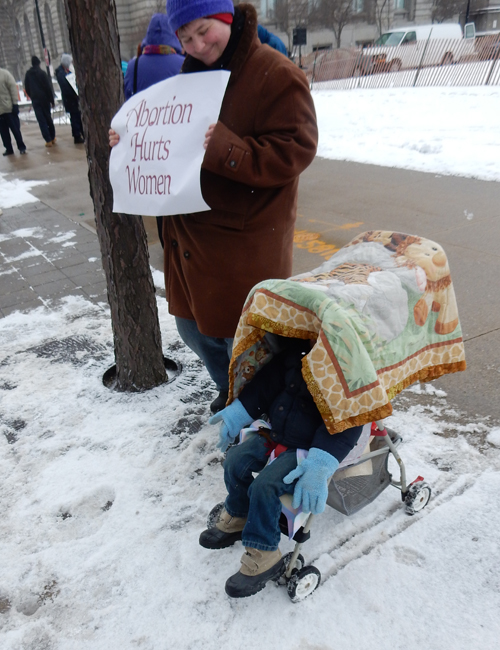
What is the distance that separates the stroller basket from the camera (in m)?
2.10

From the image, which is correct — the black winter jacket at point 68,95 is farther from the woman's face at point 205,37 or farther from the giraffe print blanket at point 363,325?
the giraffe print blanket at point 363,325

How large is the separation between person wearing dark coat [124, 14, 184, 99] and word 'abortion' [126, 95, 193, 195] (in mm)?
1630

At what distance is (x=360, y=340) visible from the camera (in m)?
1.82

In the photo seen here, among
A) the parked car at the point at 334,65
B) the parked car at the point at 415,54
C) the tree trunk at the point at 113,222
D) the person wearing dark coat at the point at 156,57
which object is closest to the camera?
the tree trunk at the point at 113,222

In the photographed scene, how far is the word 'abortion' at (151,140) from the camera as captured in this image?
7.65 feet

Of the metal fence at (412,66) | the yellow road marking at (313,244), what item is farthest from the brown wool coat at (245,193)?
the metal fence at (412,66)

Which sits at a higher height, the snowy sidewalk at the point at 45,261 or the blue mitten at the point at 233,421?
the blue mitten at the point at 233,421

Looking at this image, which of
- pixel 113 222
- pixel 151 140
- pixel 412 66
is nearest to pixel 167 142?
pixel 151 140

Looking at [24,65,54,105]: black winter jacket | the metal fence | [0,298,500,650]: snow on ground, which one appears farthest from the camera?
the metal fence

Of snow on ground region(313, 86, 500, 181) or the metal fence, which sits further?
the metal fence

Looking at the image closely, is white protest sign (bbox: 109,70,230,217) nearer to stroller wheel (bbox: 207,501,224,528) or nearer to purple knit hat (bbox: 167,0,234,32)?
purple knit hat (bbox: 167,0,234,32)

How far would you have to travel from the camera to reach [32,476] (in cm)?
272

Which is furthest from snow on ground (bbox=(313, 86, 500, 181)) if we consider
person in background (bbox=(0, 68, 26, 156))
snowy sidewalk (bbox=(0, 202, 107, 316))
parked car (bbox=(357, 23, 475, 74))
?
person in background (bbox=(0, 68, 26, 156))

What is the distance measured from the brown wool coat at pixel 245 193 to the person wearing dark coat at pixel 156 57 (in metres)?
1.90
